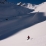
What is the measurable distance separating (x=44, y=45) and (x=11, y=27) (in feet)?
67.6

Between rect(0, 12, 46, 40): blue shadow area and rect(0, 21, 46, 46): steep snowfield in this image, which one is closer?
rect(0, 21, 46, 46): steep snowfield

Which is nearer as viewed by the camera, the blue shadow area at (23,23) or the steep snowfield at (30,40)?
the steep snowfield at (30,40)

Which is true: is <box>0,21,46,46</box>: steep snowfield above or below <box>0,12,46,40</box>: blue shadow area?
below

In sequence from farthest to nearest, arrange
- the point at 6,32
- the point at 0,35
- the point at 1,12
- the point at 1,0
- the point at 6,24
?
1. the point at 1,0
2. the point at 1,12
3. the point at 6,24
4. the point at 6,32
5. the point at 0,35

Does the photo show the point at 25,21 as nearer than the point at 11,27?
No

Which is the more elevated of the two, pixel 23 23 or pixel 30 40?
pixel 23 23

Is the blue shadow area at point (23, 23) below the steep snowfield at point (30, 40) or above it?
above

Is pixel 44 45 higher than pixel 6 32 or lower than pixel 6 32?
lower

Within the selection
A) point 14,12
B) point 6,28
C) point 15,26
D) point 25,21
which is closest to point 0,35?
point 6,28

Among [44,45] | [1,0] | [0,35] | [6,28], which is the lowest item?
[44,45]

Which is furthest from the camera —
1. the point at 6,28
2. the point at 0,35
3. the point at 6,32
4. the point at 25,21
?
the point at 25,21

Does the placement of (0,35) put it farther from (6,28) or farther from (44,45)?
(44,45)

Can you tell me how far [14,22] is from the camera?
36.5 m

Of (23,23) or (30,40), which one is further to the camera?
(23,23)
